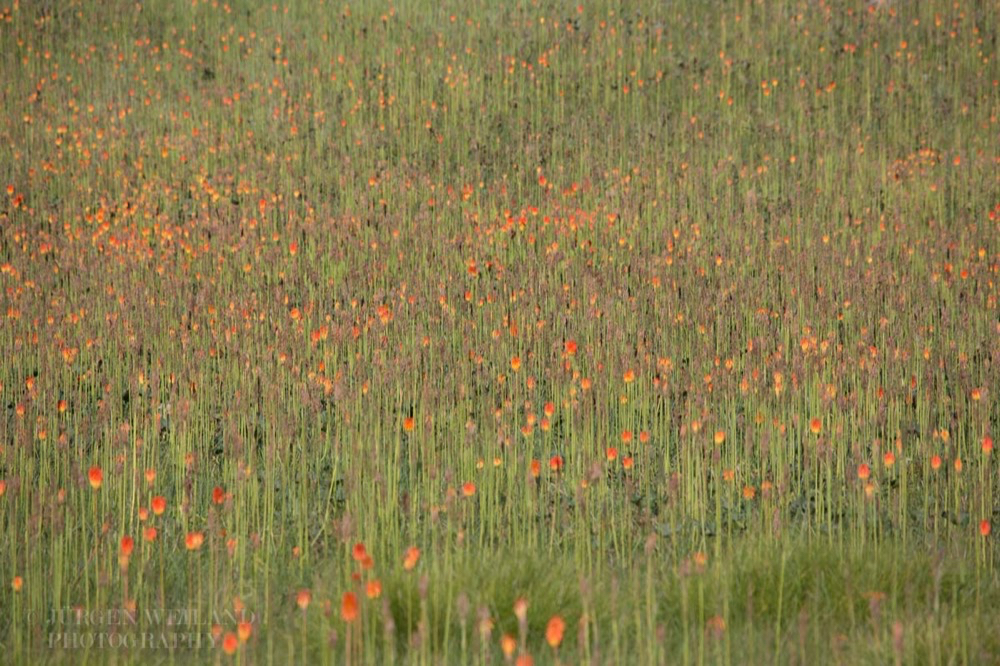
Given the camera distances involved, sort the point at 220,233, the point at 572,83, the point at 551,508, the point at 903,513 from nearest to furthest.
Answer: the point at 903,513 → the point at 551,508 → the point at 220,233 → the point at 572,83

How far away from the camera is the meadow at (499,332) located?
401 cm

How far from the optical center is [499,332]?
279 inches

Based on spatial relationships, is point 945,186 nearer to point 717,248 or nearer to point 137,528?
point 717,248

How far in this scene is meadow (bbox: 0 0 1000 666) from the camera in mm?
4012

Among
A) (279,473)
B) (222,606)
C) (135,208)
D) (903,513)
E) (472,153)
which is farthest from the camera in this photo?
(472,153)

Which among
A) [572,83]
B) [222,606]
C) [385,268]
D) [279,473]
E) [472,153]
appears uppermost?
[572,83]

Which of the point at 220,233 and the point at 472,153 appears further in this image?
the point at 472,153

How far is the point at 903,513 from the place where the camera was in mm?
4730

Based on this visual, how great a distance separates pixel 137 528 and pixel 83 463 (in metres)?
0.92

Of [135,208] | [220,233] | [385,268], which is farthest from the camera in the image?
[135,208]

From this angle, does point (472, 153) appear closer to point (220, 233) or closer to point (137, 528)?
point (220, 233)

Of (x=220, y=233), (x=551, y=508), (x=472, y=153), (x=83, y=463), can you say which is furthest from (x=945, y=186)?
(x=83, y=463)

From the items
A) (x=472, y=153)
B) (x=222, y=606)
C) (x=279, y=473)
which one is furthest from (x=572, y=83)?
(x=222, y=606)

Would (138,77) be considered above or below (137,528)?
above
